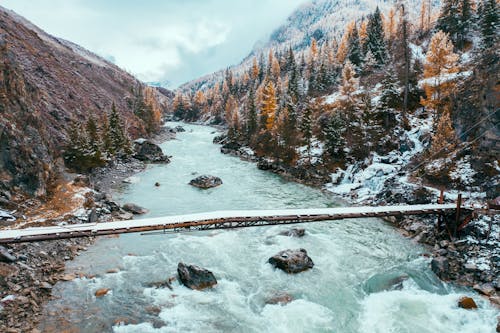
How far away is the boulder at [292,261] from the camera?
2177cm

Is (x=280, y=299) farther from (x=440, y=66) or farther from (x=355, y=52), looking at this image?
(x=355, y=52)

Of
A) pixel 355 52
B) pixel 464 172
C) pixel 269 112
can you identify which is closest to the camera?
pixel 464 172

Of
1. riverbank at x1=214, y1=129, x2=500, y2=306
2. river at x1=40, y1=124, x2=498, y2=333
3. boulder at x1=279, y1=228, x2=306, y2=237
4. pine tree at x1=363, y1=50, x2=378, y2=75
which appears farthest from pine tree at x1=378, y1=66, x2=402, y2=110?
boulder at x1=279, y1=228, x2=306, y2=237

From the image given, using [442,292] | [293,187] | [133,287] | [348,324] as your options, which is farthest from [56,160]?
[442,292]

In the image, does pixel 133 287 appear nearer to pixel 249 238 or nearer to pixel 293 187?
pixel 249 238

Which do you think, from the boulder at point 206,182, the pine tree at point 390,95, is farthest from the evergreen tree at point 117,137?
the pine tree at point 390,95

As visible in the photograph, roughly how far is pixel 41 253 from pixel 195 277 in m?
10.4

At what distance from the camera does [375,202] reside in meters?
36.7

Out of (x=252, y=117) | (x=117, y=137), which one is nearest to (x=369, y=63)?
(x=252, y=117)

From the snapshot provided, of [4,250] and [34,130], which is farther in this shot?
[34,130]

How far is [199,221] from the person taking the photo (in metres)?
21.2

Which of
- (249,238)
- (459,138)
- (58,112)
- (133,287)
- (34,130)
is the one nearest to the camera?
(133,287)

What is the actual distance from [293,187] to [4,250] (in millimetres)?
33437

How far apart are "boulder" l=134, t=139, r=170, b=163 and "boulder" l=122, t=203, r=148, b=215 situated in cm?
2917
